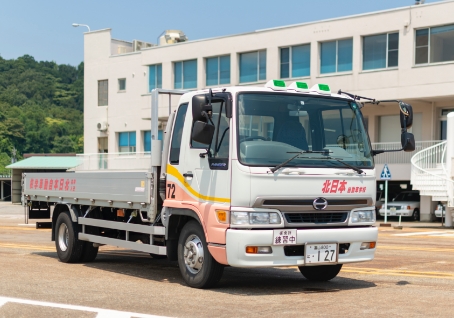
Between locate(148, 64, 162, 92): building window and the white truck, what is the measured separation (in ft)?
132

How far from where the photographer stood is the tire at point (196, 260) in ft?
33.1

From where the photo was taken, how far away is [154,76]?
5209cm

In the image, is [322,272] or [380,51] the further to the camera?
[380,51]

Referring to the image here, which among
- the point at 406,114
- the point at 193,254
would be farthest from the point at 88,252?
the point at 406,114

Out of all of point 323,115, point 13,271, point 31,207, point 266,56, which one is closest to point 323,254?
point 323,115

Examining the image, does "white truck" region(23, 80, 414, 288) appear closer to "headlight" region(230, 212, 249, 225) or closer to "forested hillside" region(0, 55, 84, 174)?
"headlight" region(230, 212, 249, 225)

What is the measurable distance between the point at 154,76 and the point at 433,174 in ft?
82.3

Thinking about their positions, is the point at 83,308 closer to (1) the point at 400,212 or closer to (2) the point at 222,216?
(2) the point at 222,216

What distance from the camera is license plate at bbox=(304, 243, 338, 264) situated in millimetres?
9883

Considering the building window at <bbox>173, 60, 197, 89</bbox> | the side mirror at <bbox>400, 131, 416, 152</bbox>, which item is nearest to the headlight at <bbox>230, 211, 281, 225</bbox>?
the side mirror at <bbox>400, 131, 416, 152</bbox>

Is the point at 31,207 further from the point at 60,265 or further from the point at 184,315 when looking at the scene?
the point at 184,315

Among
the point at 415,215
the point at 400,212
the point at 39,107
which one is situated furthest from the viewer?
the point at 39,107

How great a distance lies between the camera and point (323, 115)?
34.9 ft

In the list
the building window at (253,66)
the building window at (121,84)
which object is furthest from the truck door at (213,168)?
the building window at (121,84)
